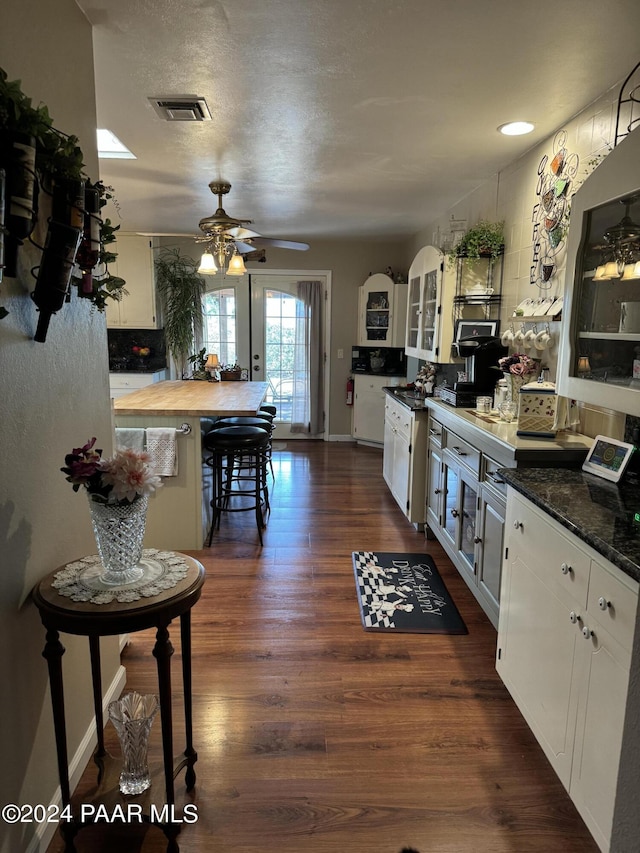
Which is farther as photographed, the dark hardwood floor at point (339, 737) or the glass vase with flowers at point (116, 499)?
the dark hardwood floor at point (339, 737)

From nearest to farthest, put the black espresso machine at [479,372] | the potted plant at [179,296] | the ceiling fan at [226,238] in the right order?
the black espresso machine at [479,372], the ceiling fan at [226,238], the potted plant at [179,296]

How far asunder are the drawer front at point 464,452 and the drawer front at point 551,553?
749mm

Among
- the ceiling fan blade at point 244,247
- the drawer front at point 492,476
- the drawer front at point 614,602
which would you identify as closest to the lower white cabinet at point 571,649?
the drawer front at point 614,602

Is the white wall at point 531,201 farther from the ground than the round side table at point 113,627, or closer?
farther from the ground

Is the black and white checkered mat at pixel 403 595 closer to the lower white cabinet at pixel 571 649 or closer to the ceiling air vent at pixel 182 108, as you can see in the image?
A: the lower white cabinet at pixel 571 649

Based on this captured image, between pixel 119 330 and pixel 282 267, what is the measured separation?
6.93 feet

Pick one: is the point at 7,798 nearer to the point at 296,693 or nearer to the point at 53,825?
the point at 53,825

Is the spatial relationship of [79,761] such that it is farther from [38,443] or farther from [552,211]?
[552,211]

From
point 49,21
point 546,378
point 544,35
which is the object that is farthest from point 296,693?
point 544,35

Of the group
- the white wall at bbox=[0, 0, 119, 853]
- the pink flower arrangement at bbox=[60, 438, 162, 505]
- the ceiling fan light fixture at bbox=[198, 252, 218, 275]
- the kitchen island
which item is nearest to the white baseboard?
the white wall at bbox=[0, 0, 119, 853]

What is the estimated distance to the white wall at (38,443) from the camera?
4.49ft

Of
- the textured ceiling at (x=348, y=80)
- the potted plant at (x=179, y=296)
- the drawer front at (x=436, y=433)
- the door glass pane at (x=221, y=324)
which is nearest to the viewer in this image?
the textured ceiling at (x=348, y=80)

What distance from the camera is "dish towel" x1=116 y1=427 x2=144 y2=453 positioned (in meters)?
3.46

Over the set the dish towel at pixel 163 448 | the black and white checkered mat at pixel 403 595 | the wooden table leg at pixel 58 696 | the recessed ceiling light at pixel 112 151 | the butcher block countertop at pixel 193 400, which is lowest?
the black and white checkered mat at pixel 403 595
